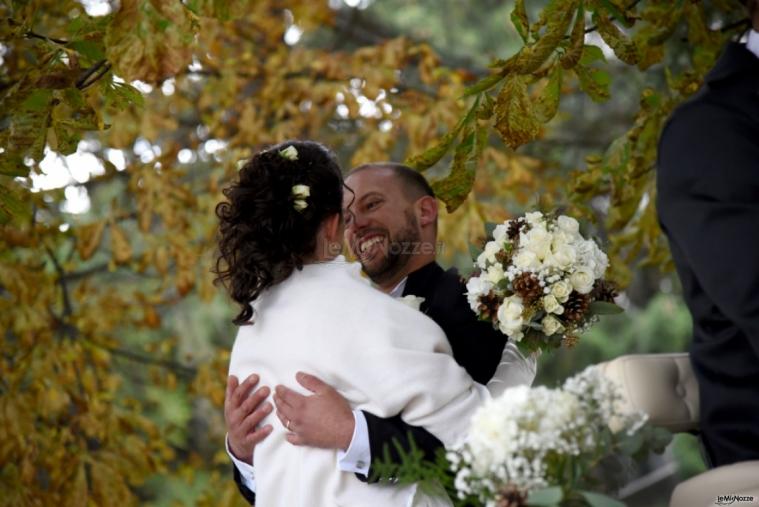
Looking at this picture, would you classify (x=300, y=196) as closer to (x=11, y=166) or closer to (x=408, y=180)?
(x=11, y=166)

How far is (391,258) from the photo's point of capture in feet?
14.0

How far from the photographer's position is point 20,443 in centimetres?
541

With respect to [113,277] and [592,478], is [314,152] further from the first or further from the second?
[113,277]

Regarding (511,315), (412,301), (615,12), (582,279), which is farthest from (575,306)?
(615,12)

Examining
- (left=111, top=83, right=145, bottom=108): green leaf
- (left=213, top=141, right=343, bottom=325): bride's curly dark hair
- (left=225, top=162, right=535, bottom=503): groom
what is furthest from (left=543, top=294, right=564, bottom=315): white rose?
(left=111, top=83, right=145, bottom=108): green leaf

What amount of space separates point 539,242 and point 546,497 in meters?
1.16

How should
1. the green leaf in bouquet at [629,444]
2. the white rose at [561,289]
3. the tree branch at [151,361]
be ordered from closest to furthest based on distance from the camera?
the green leaf in bouquet at [629,444] < the white rose at [561,289] < the tree branch at [151,361]

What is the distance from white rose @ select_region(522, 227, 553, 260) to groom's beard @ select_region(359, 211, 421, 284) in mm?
959

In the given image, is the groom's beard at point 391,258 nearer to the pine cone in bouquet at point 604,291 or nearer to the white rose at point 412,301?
the white rose at point 412,301

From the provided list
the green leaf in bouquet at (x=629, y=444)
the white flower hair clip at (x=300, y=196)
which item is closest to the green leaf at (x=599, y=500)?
the green leaf in bouquet at (x=629, y=444)

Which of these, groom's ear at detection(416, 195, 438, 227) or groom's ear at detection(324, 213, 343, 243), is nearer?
groom's ear at detection(324, 213, 343, 243)

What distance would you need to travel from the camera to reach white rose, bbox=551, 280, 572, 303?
11.0ft

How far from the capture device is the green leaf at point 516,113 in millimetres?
3715

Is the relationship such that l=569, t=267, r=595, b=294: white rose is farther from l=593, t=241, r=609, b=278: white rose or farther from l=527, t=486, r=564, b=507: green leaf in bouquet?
l=527, t=486, r=564, b=507: green leaf in bouquet
